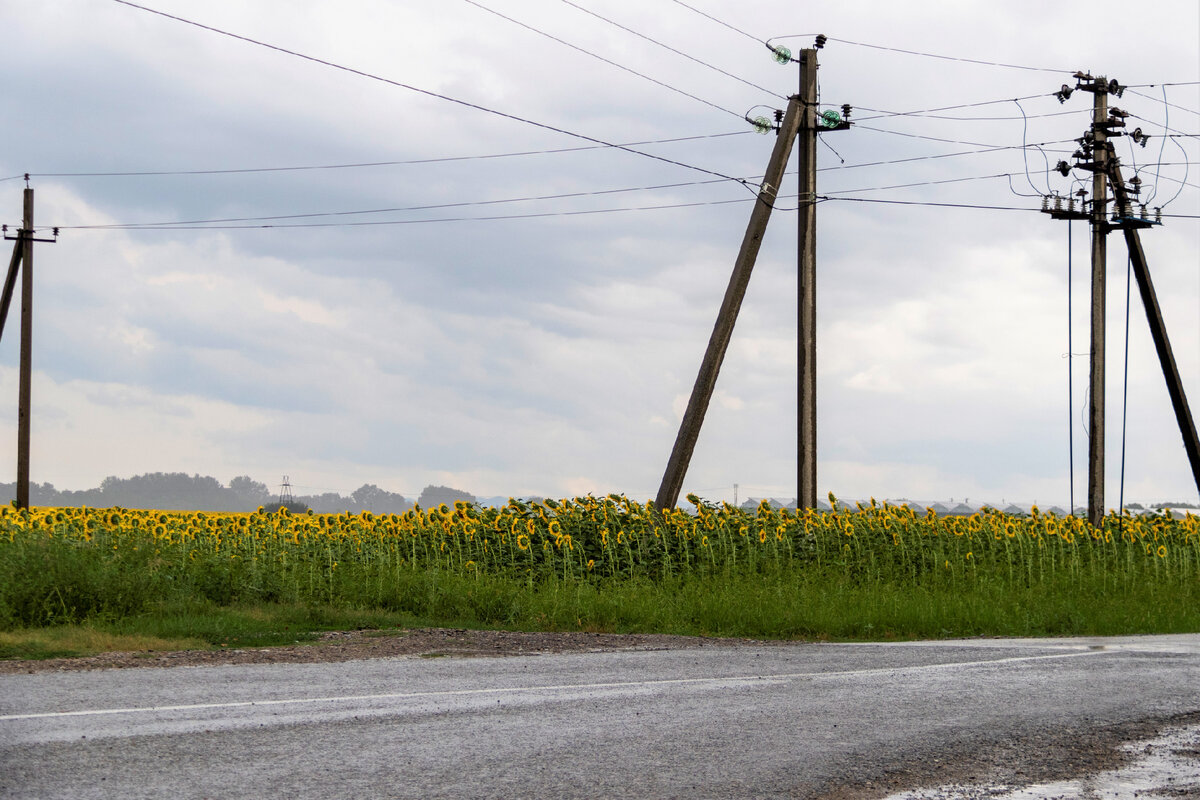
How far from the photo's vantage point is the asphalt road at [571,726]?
5441mm

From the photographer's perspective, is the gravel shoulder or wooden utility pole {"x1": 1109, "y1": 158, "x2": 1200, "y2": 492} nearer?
the gravel shoulder

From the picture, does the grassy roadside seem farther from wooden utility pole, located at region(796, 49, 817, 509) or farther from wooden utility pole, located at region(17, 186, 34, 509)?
wooden utility pole, located at region(17, 186, 34, 509)

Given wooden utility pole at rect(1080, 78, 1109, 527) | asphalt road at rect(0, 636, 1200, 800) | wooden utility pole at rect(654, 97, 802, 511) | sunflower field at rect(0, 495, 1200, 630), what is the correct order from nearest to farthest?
asphalt road at rect(0, 636, 1200, 800) → sunflower field at rect(0, 495, 1200, 630) → wooden utility pole at rect(654, 97, 802, 511) → wooden utility pole at rect(1080, 78, 1109, 527)

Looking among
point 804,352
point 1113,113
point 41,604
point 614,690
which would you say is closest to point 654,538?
point 804,352

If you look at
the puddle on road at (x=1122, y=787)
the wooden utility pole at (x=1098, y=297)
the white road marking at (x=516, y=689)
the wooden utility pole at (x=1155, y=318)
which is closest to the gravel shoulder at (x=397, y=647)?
the white road marking at (x=516, y=689)

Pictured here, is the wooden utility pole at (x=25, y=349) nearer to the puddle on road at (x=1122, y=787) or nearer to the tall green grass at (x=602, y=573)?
the tall green grass at (x=602, y=573)

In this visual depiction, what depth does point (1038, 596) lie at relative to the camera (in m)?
17.8

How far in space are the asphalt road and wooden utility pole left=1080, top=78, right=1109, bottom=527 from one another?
1772 cm

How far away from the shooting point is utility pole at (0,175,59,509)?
31.7 m

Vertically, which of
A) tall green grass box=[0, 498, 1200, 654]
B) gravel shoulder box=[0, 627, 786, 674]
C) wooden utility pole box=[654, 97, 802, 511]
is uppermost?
wooden utility pole box=[654, 97, 802, 511]

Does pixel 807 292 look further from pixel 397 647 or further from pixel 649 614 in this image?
pixel 397 647

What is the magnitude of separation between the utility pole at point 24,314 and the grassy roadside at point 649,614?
19.5 m

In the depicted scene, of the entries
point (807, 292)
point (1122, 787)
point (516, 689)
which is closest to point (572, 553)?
point (807, 292)

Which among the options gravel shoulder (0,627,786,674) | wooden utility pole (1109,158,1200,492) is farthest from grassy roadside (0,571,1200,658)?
wooden utility pole (1109,158,1200,492)
